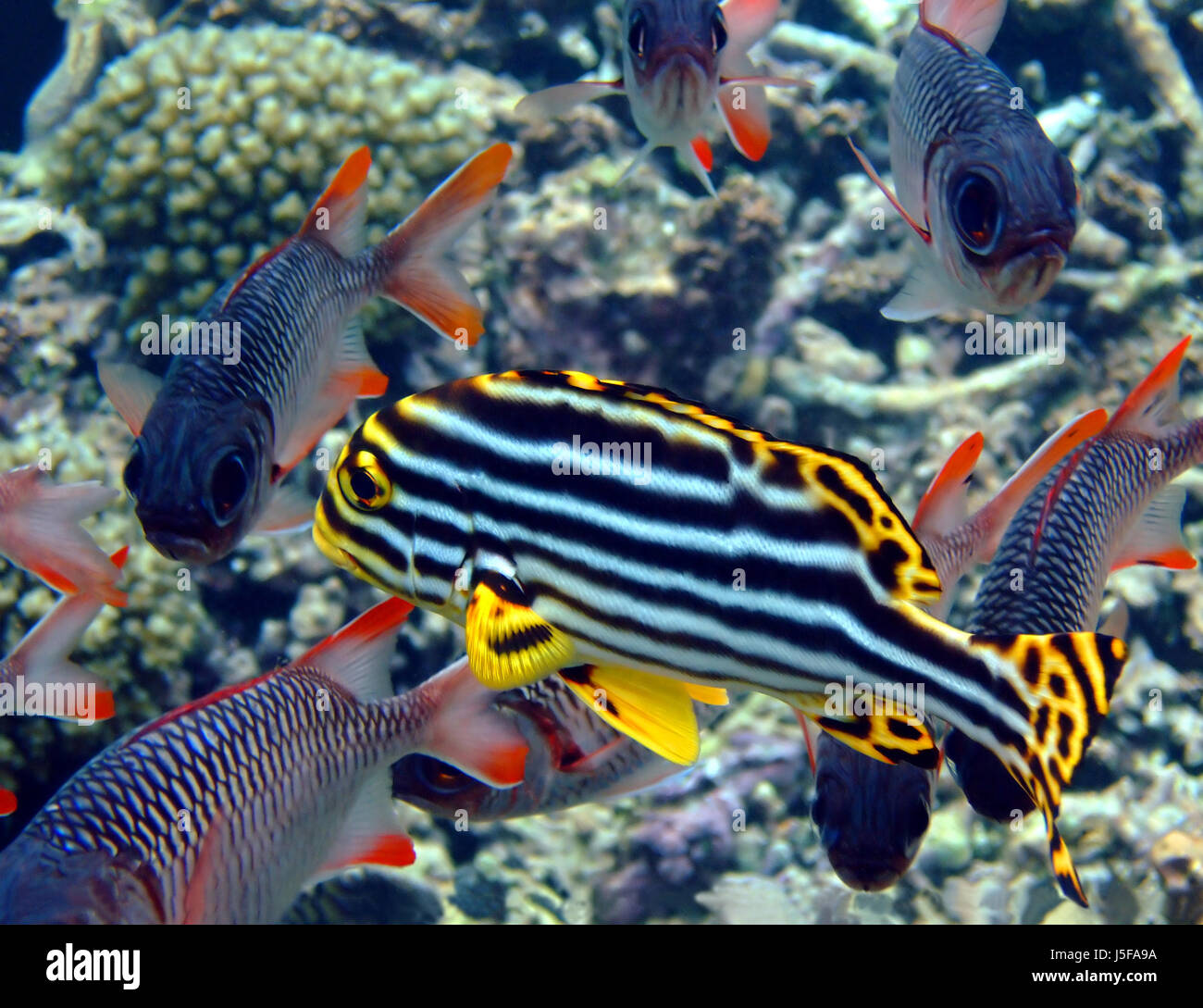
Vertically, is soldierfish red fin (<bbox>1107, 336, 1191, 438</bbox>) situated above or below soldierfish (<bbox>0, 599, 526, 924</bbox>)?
above

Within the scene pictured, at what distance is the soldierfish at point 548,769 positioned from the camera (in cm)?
247

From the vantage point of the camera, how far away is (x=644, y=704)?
159cm

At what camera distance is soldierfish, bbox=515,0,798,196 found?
2867 millimetres

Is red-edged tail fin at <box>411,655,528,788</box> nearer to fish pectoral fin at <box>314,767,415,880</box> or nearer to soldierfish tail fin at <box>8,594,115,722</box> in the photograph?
fish pectoral fin at <box>314,767,415,880</box>

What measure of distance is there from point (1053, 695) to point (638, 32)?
2.70 m

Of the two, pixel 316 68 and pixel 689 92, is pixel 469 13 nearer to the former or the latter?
pixel 316 68

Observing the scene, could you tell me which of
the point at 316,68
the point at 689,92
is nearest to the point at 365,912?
the point at 689,92

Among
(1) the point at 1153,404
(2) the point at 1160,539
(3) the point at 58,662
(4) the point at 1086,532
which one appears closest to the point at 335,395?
(3) the point at 58,662

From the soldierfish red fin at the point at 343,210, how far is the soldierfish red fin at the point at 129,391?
0.75 m

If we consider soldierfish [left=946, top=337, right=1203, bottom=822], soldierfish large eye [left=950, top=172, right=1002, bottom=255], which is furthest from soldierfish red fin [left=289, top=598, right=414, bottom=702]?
soldierfish large eye [left=950, top=172, right=1002, bottom=255]

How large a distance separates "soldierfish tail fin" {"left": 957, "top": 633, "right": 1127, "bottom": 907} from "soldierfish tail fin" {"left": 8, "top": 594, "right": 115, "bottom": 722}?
2.71m

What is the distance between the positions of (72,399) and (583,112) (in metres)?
3.58

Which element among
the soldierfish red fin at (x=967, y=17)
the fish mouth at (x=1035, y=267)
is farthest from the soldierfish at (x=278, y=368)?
the soldierfish red fin at (x=967, y=17)

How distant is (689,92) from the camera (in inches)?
115
